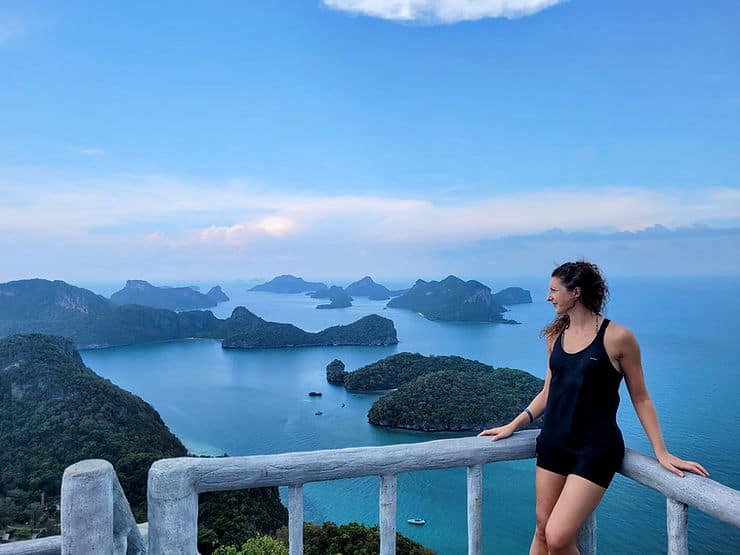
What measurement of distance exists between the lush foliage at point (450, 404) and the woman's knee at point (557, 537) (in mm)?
34662

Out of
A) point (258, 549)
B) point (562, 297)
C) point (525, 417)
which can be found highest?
point (562, 297)

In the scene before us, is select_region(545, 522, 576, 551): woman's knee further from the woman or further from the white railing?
the white railing

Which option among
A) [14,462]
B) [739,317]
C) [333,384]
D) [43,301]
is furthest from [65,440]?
[739,317]

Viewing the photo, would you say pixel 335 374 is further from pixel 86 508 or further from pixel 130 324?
pixel 86 508

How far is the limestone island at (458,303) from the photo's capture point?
9806 centimetres

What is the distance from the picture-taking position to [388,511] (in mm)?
1455

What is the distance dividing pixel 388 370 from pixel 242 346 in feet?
97.1

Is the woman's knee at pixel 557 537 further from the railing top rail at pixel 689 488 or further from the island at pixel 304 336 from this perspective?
the island at pixel 304 336

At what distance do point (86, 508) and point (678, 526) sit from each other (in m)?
1.52

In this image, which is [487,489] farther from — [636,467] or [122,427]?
[636,467]

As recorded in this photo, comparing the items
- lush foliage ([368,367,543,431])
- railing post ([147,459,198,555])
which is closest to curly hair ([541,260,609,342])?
railing post ([147,459,198,555])

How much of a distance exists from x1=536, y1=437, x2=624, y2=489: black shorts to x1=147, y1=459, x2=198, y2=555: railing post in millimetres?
1053

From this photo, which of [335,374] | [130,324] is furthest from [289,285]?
[335,374]

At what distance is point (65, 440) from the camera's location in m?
27.9
